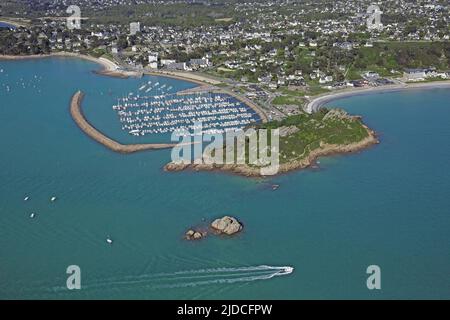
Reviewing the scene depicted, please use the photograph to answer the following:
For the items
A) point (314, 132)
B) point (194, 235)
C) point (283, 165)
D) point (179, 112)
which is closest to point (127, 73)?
point (179, 112)

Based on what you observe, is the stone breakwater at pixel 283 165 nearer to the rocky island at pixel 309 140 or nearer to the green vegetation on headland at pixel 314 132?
the rocky island at pixel 309 140

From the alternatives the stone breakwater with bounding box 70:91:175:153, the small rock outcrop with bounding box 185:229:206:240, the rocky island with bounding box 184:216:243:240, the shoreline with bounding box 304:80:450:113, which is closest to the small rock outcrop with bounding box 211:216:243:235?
the rocky island with bounding box 184:216:243:240


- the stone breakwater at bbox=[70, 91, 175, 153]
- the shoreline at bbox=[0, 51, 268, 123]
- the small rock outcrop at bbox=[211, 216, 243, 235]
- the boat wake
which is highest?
the shoreline at bbox=[0, 51, 268, 123]

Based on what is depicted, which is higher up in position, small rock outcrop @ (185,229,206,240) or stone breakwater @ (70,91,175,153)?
stone breakwater @ (70,91,175,153)

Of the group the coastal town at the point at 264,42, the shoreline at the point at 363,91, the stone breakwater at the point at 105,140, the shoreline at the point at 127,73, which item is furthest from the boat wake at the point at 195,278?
the shoreline at the point at 363,91

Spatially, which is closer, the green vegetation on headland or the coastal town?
the green vegetation on headland

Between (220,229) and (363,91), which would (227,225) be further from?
(363,91)

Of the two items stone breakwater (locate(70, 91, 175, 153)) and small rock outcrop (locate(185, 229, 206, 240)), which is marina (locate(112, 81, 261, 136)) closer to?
stone breakwater (locate(70, 91, 175, 153))
